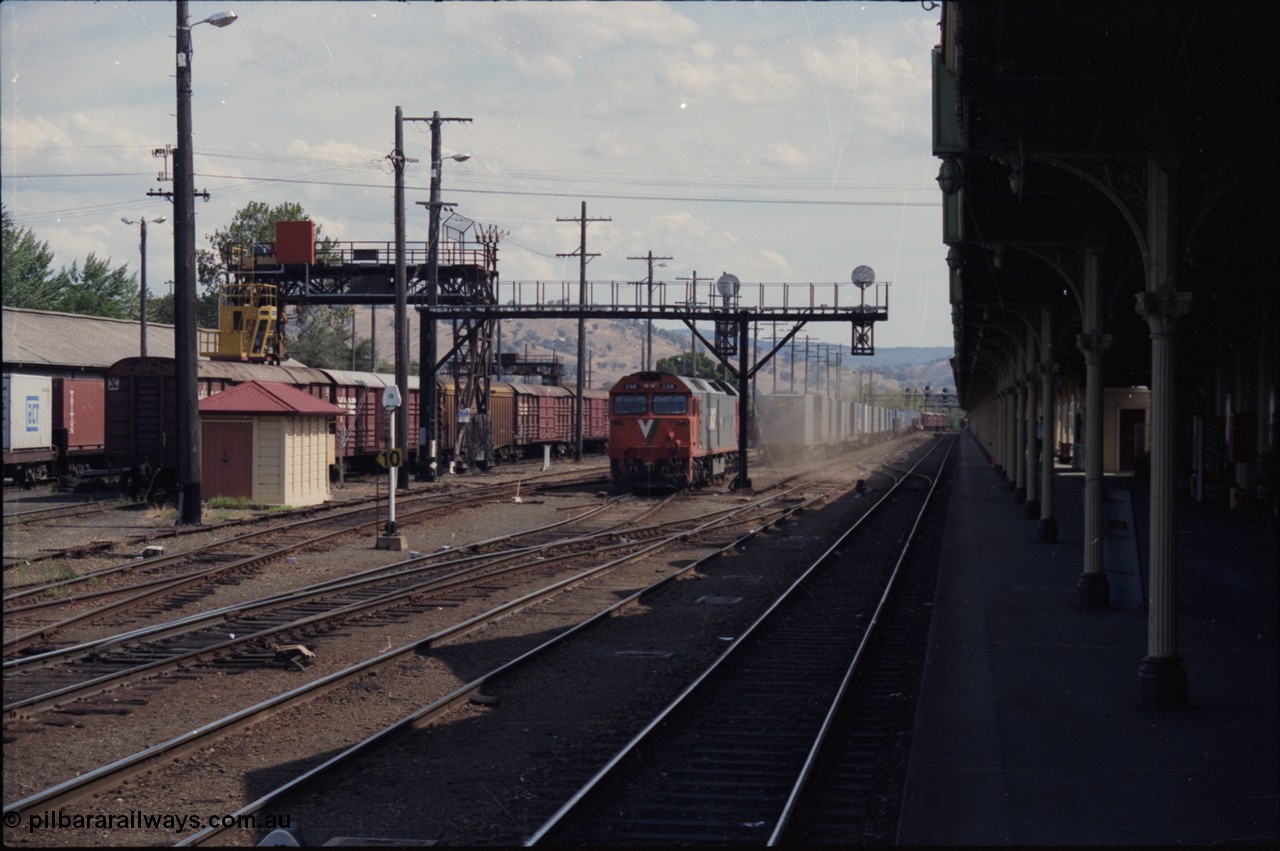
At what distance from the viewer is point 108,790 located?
6.98 m

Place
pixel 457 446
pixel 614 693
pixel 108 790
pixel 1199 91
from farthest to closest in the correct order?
pixel 457 446 → pixel 614 693 → pixel 1199 91 → pixel 108 790

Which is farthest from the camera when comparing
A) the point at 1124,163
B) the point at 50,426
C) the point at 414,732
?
the point at 50,426

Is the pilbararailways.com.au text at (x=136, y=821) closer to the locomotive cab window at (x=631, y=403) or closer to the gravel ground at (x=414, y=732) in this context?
the gravel ground at (x=414, y=732)

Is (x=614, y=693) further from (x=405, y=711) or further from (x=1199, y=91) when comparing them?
(x=1199, y=91)

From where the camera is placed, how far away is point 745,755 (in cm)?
826

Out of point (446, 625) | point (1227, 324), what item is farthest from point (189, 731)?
point (1227, 324)

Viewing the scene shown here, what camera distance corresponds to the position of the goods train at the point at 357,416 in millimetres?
26719

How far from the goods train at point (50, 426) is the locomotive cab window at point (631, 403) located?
44.2ft

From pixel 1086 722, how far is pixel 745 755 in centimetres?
247

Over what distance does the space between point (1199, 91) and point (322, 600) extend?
10167 millimetres

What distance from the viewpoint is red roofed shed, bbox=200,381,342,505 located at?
24.5m

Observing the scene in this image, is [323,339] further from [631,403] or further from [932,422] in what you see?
[932,422]

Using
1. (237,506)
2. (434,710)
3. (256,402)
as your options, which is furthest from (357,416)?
(434,710)

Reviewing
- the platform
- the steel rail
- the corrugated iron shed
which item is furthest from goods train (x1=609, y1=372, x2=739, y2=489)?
the corrugated iron shed
